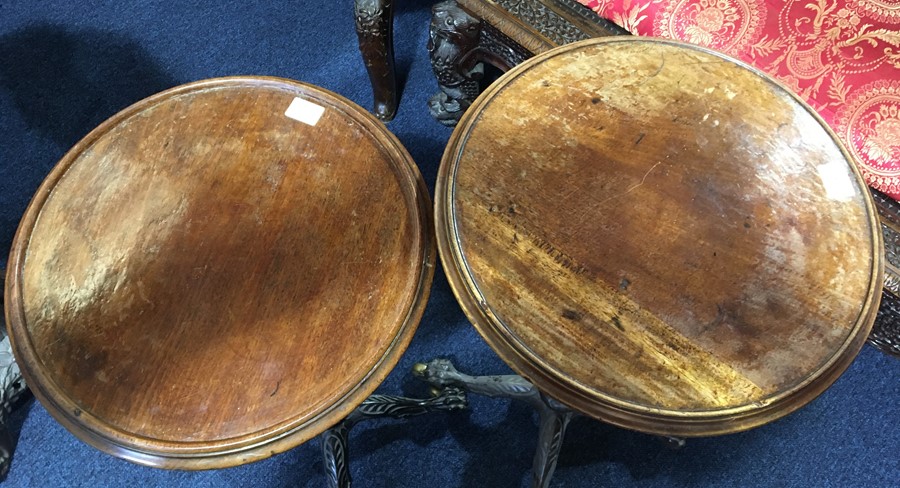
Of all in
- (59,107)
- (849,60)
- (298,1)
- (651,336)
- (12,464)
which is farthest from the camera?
(298,1)

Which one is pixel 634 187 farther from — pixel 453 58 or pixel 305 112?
pixel 453 58

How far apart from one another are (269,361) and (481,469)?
670 millimetres

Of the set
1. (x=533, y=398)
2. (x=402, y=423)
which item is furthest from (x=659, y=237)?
(x=402, y=423)

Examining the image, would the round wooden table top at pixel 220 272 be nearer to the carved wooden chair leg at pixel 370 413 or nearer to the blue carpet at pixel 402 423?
the carved wooden chair leg at pixel 370 413

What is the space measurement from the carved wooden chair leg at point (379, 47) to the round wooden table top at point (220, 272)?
0.52 meters

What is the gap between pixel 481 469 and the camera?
1251mm

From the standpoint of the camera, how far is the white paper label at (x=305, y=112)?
0.90 m

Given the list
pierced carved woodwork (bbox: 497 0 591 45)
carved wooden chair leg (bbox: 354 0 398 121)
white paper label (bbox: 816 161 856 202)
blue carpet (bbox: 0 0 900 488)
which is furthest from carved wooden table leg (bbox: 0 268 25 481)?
white paper label (bbox: 816 161 856 202)

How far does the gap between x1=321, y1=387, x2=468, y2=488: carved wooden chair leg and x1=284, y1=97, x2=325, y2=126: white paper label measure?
527mm

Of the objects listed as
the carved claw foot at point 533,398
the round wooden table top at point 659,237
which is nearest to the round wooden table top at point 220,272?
the round wooden table top at point 659,237

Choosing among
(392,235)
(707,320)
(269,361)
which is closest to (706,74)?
(707,320)

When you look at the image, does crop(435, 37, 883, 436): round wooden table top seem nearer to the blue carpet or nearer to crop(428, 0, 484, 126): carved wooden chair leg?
crop(428, 0, 484, 126): carved wooden chair leg

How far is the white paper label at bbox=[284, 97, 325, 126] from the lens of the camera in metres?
0.90

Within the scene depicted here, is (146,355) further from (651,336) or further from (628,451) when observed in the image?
(628,451)
